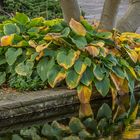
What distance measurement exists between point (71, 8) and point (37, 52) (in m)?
0.99

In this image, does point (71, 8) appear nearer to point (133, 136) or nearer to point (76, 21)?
point (76, 21)

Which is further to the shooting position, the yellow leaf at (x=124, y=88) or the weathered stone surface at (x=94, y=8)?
the weathered stone surface at (x=94, y=8)

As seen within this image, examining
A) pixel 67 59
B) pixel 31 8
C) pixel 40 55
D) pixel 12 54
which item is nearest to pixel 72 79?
pixel 67 59

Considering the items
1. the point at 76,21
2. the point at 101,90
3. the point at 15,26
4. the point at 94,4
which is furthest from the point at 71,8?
the point at 94,4

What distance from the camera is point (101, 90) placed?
7.57m

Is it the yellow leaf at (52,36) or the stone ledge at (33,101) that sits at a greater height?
the yellow leaf at (52,36)

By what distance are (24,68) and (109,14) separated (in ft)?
5.59

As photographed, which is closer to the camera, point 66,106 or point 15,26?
point 66,106

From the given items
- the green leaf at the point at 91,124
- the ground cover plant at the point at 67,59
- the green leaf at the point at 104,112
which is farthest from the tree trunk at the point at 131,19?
the green leaf at the point at 91,124

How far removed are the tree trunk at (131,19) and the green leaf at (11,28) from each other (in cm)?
192

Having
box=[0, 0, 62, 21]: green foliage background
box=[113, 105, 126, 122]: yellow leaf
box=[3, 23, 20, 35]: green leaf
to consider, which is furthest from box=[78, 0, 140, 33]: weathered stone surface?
box=[113, 105, 126, 122]: yellow leaf

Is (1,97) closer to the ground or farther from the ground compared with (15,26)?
closer to the ground

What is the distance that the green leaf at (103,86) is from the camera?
7.56 m

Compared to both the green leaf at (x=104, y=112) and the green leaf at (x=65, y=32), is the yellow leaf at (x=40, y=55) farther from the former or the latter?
the green leaf at (x=104, y=112)
